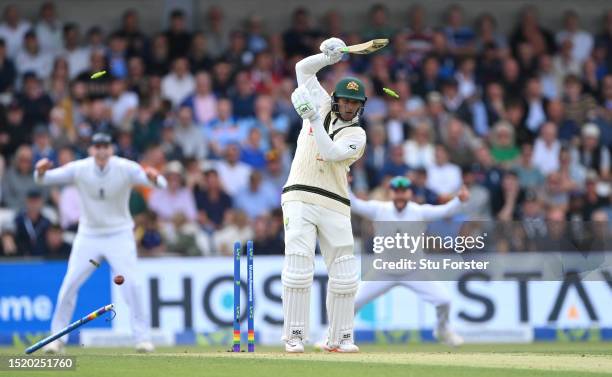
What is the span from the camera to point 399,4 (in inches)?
1006

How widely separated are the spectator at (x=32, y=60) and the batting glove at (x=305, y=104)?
9998 millimetres

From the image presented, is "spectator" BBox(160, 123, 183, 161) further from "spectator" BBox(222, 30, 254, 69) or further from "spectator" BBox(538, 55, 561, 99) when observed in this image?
"spectator" BBox(538, 55, 561, 99)

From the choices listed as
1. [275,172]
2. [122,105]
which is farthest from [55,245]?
[275,172]

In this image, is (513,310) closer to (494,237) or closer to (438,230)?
(494,237)

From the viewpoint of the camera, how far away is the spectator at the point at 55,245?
19391 millimetres

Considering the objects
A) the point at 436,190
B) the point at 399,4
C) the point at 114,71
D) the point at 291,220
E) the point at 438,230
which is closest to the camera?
the point at 291,220

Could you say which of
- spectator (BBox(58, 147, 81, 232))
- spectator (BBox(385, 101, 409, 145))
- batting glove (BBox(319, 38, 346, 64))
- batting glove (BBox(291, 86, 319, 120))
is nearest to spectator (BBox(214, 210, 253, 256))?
spectator (BBox(58, 147, 81, 232))

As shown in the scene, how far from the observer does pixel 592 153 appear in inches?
885

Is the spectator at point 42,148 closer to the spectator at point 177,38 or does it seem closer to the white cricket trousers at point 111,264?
the spectator at point 177,38

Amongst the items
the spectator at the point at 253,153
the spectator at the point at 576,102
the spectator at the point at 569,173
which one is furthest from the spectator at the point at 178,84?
the spectator at the point at 576,102

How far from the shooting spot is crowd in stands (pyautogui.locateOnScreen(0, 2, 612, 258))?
20.6 m

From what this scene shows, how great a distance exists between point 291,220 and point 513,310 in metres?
6.48

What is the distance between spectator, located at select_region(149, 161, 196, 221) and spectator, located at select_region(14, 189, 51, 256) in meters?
1.64

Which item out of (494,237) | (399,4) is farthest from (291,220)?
(399,4)
